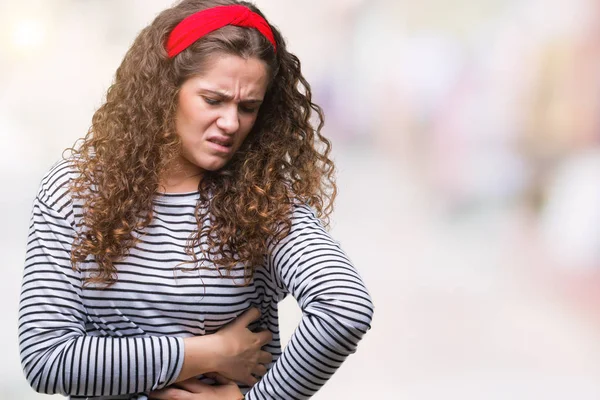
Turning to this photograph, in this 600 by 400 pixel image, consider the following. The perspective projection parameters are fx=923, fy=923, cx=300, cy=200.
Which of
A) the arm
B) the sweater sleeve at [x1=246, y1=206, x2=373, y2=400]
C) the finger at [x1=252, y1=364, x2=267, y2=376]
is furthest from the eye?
the finger at [x1=252, y1=364, x2=267, y2=376]

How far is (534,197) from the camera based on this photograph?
3010 millimetres

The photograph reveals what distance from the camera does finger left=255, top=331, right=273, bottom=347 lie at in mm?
1687

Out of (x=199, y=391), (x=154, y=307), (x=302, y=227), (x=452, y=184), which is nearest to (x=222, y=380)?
(x=199, y=391)

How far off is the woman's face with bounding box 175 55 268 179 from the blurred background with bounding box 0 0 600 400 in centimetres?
124

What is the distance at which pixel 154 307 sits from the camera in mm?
1569

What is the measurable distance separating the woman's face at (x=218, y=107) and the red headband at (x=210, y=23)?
0.20 ft

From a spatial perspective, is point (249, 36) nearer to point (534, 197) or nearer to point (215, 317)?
point (215, 317)

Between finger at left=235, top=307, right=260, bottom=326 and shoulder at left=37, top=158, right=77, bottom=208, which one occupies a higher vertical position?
shoulder at left=37, top=158, right=77, bottom=208

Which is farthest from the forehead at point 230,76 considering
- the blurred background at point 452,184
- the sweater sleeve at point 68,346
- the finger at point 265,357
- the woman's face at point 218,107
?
the blurred background at point 452,184

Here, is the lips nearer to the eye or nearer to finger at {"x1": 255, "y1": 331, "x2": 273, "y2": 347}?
the eye

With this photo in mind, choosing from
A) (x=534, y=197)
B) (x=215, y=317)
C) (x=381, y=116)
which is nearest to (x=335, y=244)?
(x=215, y=317)

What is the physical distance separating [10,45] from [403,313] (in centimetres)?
146

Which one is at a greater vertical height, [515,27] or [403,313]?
[515,27]

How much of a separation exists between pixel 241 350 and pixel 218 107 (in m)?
0.43
